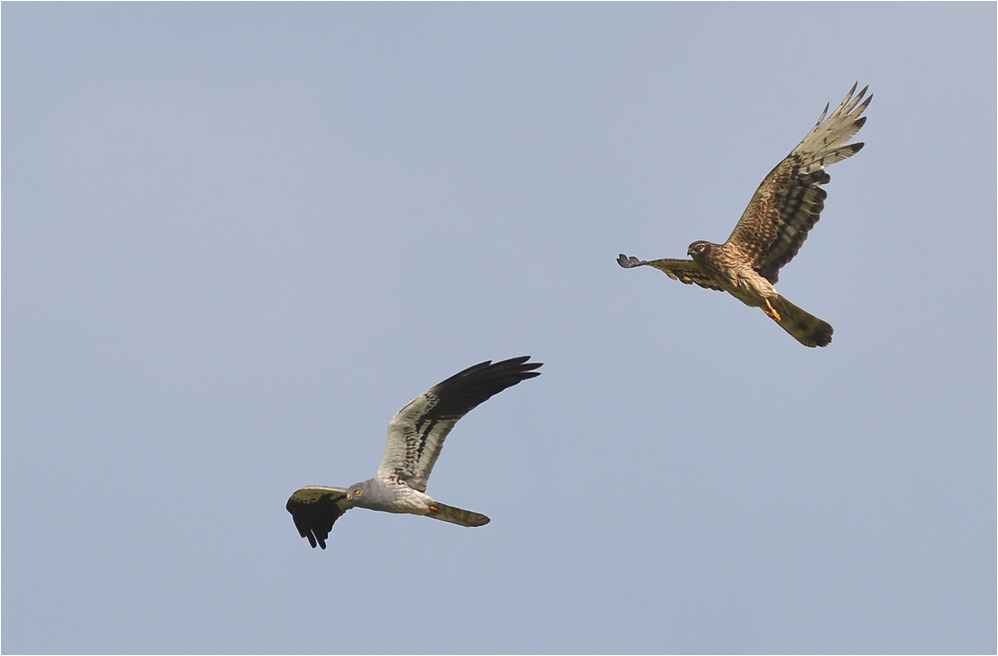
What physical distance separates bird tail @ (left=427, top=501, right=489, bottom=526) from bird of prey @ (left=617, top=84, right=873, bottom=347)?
4740mm

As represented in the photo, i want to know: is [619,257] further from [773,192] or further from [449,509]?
[449,509]

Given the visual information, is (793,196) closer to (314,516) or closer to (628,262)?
(628,262)

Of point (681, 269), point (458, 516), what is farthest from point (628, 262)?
point (458, 516)

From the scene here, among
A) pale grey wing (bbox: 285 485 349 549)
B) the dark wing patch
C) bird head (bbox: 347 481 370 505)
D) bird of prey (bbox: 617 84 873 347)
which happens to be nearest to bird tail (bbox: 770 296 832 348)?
bird of prey (bbox: 617 84 873 347)

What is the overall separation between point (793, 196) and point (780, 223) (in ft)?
1.31

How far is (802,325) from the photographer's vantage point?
15664mm

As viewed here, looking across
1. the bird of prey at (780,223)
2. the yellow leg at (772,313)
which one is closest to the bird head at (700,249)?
the bird of prey at (780,223)

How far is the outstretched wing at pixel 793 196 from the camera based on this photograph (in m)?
16.1

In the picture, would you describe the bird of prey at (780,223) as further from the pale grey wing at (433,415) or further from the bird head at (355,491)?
the bird head at (355,491)

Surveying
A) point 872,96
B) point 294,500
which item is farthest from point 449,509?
point 872,96

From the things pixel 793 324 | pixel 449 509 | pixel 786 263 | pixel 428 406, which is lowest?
pixel 449 509

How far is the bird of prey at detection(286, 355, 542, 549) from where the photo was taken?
48.5ft

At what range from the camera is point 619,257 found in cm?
1803

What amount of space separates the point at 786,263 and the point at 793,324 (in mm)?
1125
